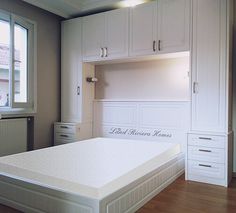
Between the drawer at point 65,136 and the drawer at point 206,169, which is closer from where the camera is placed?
the drawer at point 206,169

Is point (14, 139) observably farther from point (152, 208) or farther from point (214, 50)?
point (214, 50)

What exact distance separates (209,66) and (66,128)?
8.17ft

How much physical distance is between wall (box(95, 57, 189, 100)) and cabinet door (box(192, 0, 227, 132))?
555mm

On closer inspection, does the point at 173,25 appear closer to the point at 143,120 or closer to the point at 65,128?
the point at 143,120

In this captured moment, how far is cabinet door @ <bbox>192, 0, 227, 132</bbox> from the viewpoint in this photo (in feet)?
9.90

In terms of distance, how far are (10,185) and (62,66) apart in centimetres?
271

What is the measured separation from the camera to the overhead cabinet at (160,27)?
3314mm

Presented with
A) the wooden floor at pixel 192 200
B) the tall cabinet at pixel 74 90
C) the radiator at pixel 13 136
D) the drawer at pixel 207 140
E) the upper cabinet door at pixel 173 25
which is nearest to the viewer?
the wooden floor at pixel 192 200

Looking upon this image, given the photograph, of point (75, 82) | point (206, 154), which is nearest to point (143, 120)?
point (206, 154)

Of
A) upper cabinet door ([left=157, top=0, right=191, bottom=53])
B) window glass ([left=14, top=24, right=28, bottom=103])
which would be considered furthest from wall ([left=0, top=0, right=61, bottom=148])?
upper cabinet door ([left=157, top=0, right=191, bottom=53])

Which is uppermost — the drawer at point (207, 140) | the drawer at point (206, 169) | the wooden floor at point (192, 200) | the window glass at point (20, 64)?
the window glass at point (20, 64)

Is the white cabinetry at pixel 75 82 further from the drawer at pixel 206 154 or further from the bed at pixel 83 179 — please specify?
the drawer at pixel 206 154

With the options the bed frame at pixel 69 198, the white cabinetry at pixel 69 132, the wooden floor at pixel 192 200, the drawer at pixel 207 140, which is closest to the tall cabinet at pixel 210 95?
the drawer at pixel 207 140

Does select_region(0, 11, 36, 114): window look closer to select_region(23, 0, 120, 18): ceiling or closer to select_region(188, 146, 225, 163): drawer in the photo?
select_region(23, 0, 120, 18): ceiling
